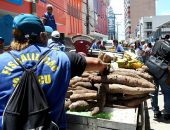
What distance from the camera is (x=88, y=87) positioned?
4.36 meters

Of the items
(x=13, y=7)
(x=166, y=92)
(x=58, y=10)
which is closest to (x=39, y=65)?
(x=166, y=92)

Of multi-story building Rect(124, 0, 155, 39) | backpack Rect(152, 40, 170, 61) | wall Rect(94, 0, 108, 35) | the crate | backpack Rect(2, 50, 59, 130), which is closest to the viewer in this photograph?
backpack Rect(2, 50, 59, 130)

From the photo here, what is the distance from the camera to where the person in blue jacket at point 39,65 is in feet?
8.67

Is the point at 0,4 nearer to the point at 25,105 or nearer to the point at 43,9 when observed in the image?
the point at 43,9

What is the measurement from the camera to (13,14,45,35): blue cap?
8.98 feet

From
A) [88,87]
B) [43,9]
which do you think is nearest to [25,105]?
[88,87]

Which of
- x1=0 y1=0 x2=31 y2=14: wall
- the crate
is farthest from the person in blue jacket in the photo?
x1=0 y1=0 x2=31 y2=14: wall

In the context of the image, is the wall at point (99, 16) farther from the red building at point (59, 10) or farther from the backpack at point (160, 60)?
the backpack at point (160, 60)

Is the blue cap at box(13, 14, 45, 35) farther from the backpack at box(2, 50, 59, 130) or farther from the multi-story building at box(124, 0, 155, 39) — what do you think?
the multi-story building at box(124, 0, 155, 39)

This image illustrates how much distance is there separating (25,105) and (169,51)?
5.72 m

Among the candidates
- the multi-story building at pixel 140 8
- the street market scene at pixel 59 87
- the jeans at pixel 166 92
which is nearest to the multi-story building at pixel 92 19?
the jeans at pixel 166 92

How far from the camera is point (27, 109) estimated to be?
2.49 m

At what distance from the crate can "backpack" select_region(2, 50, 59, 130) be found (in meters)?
1.06

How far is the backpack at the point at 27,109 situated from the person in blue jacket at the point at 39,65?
95mm
